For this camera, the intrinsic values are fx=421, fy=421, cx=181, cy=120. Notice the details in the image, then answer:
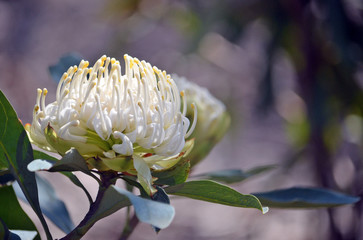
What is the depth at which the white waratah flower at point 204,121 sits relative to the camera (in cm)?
96

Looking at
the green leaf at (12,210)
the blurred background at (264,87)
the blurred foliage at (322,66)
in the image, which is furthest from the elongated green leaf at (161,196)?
the blurred foliage at (322,66)

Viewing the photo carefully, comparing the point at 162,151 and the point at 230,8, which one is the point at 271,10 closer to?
the point at 230,8

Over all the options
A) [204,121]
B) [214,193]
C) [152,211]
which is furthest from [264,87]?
[152,211]

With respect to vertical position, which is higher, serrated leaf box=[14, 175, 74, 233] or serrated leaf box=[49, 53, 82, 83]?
serrated leaf box=[49, 53, 82, 83]

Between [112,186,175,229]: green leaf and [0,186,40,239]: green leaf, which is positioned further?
[0,186,40,239]: green leaf

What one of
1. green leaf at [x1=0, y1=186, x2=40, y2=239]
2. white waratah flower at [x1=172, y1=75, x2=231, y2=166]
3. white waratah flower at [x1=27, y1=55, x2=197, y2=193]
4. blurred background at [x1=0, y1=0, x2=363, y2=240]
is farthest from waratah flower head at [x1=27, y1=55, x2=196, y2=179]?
blurred background at [x1=0, y1=0, x2=363, y2=240]

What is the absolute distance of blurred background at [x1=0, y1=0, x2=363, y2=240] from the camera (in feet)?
6.52

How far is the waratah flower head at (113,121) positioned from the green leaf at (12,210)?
0.16 meters

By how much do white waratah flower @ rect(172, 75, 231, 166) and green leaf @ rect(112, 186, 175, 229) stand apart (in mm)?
428

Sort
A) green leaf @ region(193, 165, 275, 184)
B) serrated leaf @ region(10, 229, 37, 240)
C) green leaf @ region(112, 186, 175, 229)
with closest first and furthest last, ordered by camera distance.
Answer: green leaf @ region(112, 186, 175, 229), serrated leaf @ region(10, 229, 37, 240), green leaf @ region(193, 165, 275, 184)

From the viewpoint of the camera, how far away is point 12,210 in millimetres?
754

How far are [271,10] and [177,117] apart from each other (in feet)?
5.66

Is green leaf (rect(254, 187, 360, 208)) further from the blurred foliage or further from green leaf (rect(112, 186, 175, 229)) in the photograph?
the blurred foliage

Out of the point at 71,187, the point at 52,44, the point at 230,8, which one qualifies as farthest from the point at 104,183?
the point at 52,44
